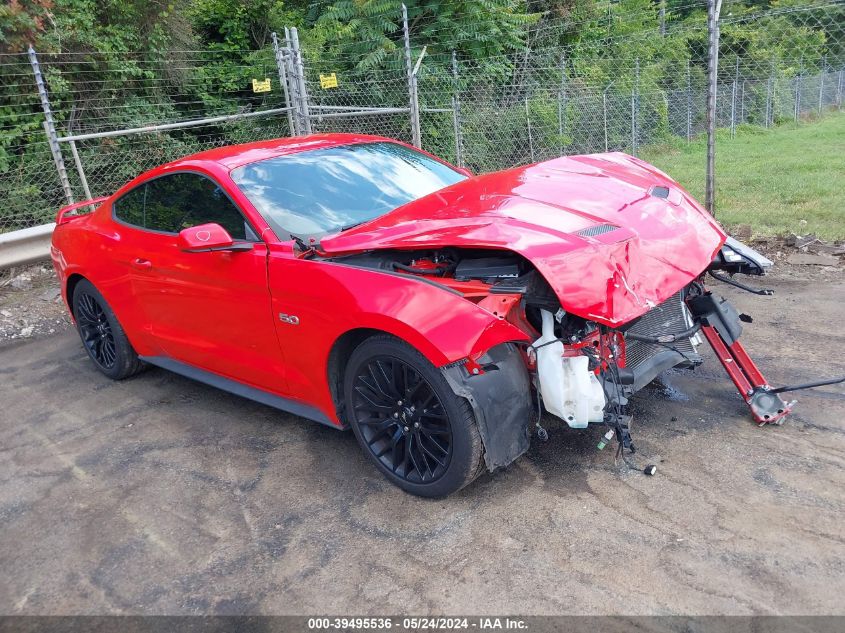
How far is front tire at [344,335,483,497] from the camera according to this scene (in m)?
2.97

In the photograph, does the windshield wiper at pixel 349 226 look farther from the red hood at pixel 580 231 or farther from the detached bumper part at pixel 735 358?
the detached bumper part at pixel 735 358

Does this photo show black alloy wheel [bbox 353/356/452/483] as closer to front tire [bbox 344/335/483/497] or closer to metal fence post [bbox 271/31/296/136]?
front tire [bbox 344/335/483/497]

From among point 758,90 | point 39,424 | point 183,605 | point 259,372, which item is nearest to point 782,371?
point 259,372

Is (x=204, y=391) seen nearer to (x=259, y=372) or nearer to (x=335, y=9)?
(x=259, y=372)

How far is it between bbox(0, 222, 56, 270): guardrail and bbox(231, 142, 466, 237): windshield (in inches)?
175

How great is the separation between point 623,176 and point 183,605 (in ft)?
10.1

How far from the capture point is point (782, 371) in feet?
13.6

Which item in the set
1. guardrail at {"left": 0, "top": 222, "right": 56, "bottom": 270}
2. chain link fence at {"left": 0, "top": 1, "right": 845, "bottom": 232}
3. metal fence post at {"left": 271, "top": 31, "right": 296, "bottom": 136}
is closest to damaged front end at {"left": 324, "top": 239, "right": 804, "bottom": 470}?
chain link fence at {"left": 0, "top": 1, "right": 845, "bottom": 232}

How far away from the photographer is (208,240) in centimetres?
354

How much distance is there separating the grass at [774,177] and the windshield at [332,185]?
4496 mm

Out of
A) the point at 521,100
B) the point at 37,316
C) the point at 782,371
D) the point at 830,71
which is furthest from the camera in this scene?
the point at 830,71

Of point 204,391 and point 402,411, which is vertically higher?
point 402,411

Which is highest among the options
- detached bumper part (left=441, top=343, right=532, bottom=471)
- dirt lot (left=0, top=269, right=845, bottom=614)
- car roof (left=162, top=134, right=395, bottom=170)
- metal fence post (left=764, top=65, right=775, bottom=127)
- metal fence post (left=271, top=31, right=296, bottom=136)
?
metal fence post (left=271, top=31, right=296, bottom=136)

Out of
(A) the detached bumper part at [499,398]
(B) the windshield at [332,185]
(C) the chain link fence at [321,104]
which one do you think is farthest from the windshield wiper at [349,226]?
(C) the chain link fence at [321,104]
